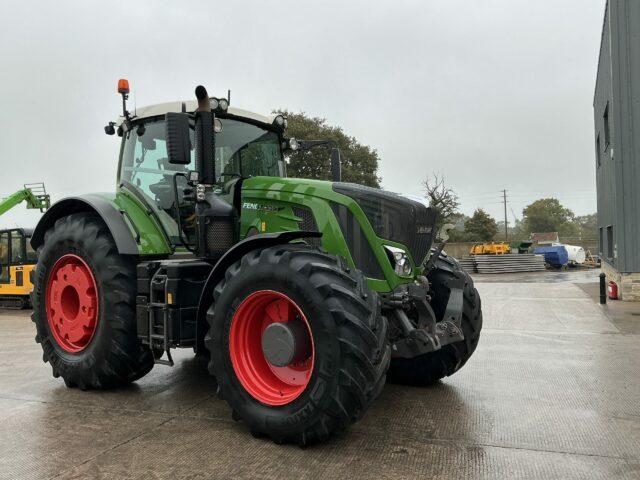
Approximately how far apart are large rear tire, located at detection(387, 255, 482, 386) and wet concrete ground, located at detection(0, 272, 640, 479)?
15 centimetres

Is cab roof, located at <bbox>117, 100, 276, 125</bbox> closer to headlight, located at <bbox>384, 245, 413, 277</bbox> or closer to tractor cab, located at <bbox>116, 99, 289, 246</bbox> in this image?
tractor cab, located at <bbox>116, 99, 289, 246</bbox>

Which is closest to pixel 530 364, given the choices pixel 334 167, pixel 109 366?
pixel 334 167

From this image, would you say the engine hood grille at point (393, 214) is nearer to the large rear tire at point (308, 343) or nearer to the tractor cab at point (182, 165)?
the large rear tire at point (308, 343)

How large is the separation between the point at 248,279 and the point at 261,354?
1.98 feet

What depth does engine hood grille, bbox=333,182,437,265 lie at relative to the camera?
13.5 ft

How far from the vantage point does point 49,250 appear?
5.23 m

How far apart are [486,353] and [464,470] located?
3.97 metres

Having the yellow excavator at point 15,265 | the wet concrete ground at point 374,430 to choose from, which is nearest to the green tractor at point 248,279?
the wet concrete ground at point 374,430

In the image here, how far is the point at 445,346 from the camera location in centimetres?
495

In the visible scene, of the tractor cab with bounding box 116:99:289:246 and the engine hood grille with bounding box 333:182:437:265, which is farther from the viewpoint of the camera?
the tractor cab with bounding box 116:99:289:246

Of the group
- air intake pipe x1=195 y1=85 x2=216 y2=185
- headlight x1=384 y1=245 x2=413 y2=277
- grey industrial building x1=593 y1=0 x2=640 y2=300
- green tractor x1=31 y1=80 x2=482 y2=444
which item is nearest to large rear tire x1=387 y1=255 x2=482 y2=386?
green tractor x1=31 y1=80 x2=482 y2=444

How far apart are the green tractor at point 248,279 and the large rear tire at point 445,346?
1 cm

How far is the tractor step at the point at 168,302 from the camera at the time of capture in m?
4.26

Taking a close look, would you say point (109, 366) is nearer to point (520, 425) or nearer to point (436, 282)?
point (436, 282)
